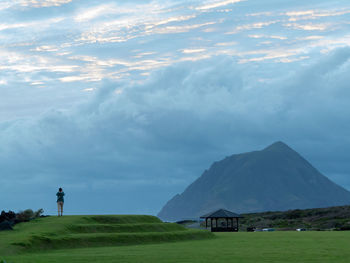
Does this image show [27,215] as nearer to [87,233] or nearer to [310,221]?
[87,233]

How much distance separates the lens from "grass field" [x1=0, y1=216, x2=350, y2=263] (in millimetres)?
33875

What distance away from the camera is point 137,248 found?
42.1 metres

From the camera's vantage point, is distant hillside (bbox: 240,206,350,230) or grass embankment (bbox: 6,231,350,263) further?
distant hillside (bbox: 240,206,350,230)

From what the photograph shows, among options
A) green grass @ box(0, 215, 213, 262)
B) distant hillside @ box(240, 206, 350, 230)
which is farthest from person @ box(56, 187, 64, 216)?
distant hillside @ box(240, 206, 350, 230)

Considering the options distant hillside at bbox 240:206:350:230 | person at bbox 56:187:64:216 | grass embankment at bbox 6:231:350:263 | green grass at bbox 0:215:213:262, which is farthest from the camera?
distant hillside at bbox 240:206:350:230

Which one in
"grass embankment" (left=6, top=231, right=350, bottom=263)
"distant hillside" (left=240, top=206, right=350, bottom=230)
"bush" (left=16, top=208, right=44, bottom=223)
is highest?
"distant hillside" (left=240, top=206, right=350, bottom=230)

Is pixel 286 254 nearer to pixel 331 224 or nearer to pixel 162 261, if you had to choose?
pixel 162 261

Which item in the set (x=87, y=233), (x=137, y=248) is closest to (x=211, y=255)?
(x=137, y=248)

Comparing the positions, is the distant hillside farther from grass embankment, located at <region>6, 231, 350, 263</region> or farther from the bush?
grass embankment, located at <region>6, 231, 350, 263</region>

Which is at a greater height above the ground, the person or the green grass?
the person

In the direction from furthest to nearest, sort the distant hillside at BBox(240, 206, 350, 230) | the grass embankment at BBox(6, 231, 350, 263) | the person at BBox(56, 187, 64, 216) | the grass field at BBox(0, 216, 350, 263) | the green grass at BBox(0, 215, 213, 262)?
the distant hillside at BBox(240, 206, 350, 230) → the person at BBox(56, 187, 64, 216) → the green grass at BBox(0, 215, 213, 262) → the grass field at BBox(0, 216, 350, 263) → the grass embankment at BBox(6, 231, 350, 263)

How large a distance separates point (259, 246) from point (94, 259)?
1474cm

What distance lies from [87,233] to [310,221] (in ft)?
263

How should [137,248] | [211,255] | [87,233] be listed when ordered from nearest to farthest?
[211,255]
[137,248]
[87,233]
